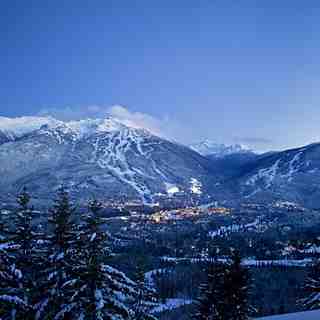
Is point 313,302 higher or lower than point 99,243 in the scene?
lower

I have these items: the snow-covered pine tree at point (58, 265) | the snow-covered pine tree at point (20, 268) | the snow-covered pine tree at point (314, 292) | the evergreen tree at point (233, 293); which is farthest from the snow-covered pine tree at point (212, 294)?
the snow-covered pine tree at point (20, 268)

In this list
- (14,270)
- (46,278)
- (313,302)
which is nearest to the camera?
(14,270)

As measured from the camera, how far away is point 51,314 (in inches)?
1102

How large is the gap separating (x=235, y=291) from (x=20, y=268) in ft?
54.2

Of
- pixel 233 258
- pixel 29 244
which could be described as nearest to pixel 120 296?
pixel 29 244

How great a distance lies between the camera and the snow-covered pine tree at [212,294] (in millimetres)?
38875

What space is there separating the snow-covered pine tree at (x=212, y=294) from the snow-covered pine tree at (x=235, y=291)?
0.55 metres

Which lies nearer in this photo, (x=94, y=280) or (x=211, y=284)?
(x=94, y=280)

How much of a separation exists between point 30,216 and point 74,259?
131 inches

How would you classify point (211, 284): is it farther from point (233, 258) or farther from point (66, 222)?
point (66, 222)

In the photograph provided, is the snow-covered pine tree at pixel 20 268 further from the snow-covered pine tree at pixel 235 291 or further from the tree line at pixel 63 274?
the snow-covered pine tree at pixel 235 291

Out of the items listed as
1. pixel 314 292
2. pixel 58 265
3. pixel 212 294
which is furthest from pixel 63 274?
pixel 314 292

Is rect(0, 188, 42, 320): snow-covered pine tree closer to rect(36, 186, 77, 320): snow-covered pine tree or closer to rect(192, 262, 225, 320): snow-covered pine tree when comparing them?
rect(36, 186, 77, 320): snow-covered pine tree

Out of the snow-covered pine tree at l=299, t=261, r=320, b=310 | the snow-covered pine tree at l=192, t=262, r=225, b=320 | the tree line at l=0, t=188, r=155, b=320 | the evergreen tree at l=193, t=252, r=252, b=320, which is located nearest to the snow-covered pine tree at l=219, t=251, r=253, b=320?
the evergreen tree at l=193, t=252, r=252, b=320
